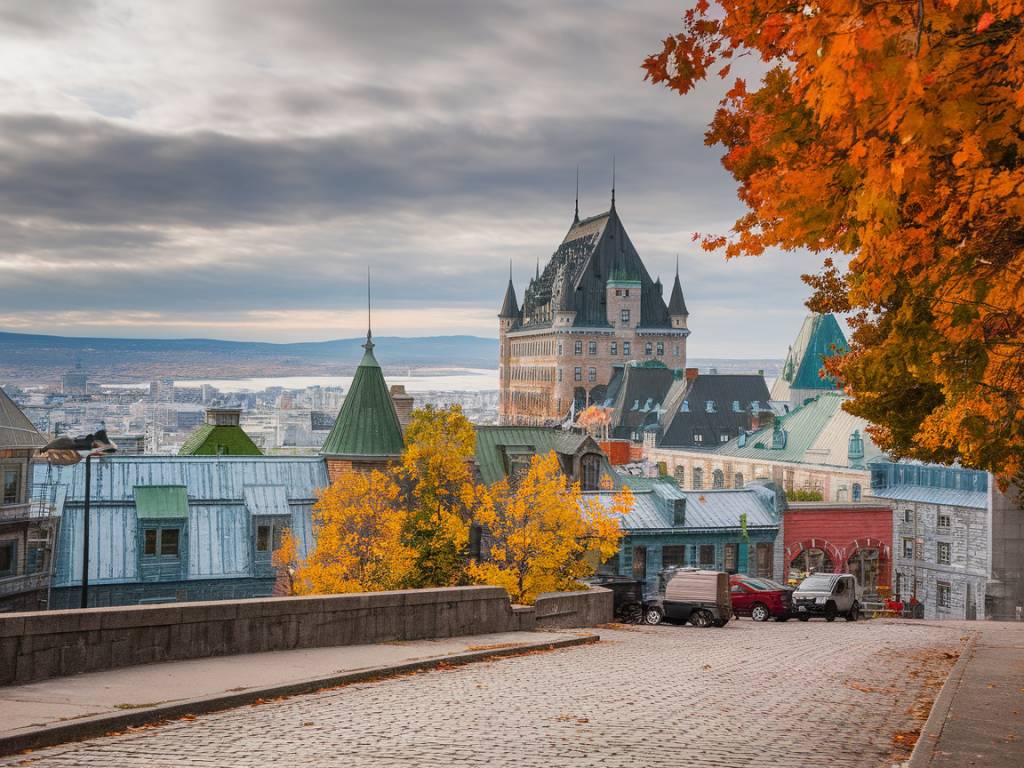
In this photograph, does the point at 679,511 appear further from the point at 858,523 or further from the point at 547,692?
the point at 547,692

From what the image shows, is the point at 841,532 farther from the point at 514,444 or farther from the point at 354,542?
the point at 354,542

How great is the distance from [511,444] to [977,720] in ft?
160

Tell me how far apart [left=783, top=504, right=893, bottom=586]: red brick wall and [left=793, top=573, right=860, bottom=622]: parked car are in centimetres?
1680

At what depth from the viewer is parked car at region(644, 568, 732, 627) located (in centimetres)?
3109

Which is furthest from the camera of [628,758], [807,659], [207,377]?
[207,377]

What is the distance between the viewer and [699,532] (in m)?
51.1

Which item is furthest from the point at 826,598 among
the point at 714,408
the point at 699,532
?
the point at 714,408

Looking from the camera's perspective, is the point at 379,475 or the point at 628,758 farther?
the point at 379,475

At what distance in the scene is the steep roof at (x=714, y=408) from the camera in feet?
398

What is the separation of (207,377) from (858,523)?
122 metres

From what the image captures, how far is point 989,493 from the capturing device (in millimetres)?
58406

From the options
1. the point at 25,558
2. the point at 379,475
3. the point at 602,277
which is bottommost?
the point at 25,558

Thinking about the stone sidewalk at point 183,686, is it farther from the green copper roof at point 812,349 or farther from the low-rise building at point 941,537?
the green copper roof at point 812,349

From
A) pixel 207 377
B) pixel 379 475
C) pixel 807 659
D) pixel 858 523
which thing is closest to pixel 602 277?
pixel 207 377
